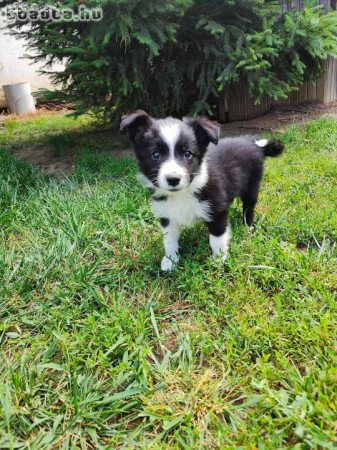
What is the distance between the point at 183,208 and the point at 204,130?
20.4 inches

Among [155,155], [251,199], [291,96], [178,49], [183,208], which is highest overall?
[178,49]

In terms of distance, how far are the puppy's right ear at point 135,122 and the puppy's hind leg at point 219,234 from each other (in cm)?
75

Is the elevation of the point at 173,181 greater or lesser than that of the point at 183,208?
greater

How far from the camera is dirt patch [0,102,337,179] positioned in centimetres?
500

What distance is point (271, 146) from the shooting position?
3131 mm

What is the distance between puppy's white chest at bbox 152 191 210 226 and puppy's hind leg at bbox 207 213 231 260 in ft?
0.22

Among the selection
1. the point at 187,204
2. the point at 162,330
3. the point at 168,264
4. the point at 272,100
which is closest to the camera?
the point at 162,330

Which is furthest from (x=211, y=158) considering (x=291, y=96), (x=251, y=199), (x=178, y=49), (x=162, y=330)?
(x=291, y=96)

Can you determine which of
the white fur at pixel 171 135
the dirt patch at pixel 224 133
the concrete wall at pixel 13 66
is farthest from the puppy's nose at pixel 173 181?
the concrete wall at pixel 13 66

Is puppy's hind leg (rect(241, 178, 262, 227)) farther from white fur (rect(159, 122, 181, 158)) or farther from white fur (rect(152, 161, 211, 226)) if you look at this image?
white fur (rect(159, 122, 181, 158))

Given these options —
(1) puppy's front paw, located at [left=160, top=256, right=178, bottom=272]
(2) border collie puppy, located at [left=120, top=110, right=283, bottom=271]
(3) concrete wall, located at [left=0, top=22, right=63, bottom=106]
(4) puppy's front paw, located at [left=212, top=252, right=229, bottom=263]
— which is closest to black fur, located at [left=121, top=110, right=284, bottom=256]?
(2) border collie puppy, located at [left=120, top=110, right=283, bottom=271]

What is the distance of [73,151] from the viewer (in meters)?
5.37

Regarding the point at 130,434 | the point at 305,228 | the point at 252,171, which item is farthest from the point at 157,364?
the point at 252,171

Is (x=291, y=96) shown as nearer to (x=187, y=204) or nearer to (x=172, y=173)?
A: (x=187, y=204)
